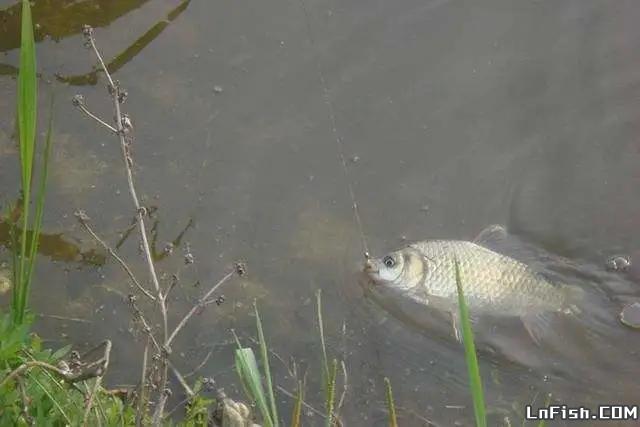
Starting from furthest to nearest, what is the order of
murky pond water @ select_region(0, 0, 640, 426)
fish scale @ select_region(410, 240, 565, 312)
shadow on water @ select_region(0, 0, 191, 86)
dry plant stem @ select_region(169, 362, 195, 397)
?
shadow on water @ select_region(0, 0, 191, 86) < murky pond water @ select_region(0, 0, 640, 426) < fish scale @ select_region(410, 240, 565, 312) < dry plant stem @ select_region(169, 362, 195, 397)

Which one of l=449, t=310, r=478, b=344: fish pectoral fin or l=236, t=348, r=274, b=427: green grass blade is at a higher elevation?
l=236, t=348, r=274, b=427: green grass blade

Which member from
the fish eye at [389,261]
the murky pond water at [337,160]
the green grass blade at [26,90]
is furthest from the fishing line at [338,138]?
the green grass blade at [26,90]

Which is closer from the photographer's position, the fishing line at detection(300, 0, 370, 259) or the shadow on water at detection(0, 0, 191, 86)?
the fishing line at detection(300, 0, 370, 259)

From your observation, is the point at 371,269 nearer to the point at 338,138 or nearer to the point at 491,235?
the point at 491,235

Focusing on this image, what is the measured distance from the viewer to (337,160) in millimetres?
3939

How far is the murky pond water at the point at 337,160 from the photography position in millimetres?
3504

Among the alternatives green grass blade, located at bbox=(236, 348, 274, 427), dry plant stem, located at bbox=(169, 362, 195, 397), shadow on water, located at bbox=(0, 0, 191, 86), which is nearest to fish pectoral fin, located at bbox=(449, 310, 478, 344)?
dry plant stem, located at bbox=(169, 362, 195, 397)

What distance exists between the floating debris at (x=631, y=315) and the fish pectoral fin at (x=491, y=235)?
0.58 m

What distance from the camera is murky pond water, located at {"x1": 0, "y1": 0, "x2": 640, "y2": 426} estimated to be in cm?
350

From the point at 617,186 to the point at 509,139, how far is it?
1.74ft

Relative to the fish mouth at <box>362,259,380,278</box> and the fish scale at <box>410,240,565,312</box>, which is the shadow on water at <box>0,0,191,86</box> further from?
the fish scale at <box>410,240,565,312</box>

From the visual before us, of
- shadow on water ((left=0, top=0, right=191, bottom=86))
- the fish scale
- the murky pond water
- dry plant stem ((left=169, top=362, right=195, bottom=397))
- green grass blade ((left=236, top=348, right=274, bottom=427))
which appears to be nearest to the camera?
green grass blade ((left=236, top=348, right=274, bottom=427))

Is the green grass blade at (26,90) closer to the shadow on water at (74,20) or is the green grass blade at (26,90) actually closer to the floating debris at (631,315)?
the shadow on water at (74,20)

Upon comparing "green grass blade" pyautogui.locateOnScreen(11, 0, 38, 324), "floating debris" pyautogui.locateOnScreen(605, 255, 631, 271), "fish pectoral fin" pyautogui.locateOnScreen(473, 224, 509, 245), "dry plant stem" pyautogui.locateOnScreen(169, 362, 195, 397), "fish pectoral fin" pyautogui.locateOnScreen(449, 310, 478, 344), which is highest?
"green grass blade" pyautogui.locateOnScreen(11, 0, 38, 324)
